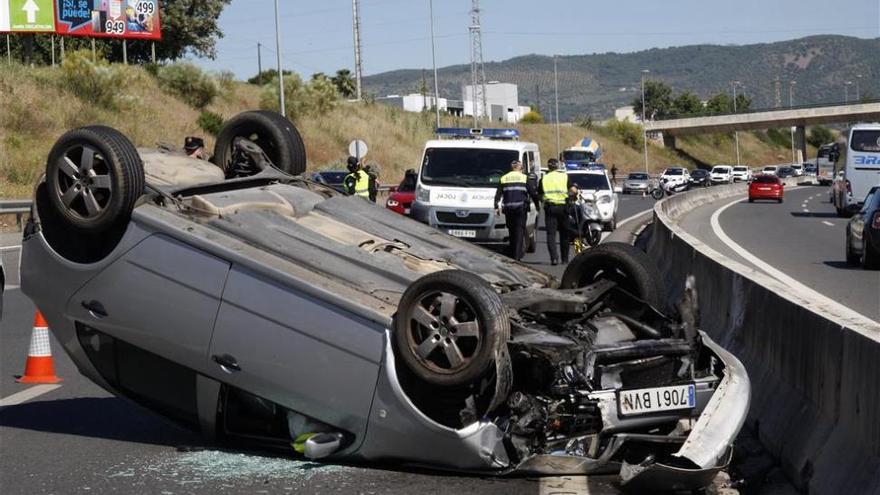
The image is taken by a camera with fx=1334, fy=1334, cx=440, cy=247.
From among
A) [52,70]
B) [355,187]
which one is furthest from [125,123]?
[355,187]

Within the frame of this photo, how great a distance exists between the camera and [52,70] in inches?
2410

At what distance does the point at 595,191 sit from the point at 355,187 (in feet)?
28.7

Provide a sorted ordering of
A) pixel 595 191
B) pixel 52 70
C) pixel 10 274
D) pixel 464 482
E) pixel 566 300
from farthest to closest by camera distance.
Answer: pixel 52 70, pixel 595 191, pixel 10 274, pixel 566 300, pixel 464 482

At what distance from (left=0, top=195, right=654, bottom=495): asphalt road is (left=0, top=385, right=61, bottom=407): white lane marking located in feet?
0.49

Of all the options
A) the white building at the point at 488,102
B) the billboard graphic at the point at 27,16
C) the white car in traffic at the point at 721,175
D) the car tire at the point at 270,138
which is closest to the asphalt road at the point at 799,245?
the car tire at the point at 270,138

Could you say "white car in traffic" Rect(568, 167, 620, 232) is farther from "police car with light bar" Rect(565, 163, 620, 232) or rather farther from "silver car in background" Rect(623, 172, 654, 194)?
"silver car in background" Rect(623, 172, 654, 194)

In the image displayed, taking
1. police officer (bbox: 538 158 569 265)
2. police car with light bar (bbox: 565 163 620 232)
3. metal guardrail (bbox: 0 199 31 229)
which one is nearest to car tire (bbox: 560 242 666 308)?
police officer (bbox: 538 158 569 265)

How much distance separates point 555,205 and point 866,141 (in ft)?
71.1

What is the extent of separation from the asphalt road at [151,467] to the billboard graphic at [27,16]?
50.1m

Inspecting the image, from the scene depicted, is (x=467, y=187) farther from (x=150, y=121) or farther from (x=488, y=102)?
(x=488, y=102)

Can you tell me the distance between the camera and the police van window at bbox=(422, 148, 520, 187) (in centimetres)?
2297

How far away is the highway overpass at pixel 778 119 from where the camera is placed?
131 meters

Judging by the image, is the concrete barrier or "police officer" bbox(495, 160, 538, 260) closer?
the concrete barrier

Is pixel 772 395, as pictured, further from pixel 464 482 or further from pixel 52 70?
pixel 52 70
